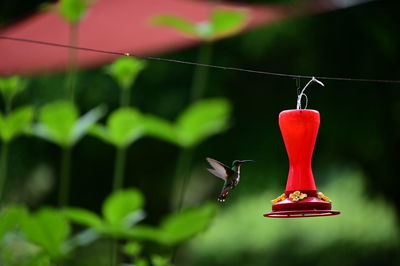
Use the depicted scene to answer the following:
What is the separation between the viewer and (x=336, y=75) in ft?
9.38

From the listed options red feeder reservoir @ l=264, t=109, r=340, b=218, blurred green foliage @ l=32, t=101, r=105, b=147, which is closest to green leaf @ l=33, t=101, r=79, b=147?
blurred green foliage @ l=32, t=101, r=105, b=147

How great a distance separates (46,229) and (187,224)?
0.24 ft

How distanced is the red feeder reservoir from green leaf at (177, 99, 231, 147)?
81 centimetres

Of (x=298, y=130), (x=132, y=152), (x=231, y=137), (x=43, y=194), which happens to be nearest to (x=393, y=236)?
(x=231, y=137)

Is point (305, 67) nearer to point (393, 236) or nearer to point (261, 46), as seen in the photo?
point (261, 46)

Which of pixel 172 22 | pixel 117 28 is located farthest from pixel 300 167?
pixel 172 22

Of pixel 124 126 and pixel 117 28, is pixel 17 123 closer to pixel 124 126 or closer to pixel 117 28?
pixel 124 126

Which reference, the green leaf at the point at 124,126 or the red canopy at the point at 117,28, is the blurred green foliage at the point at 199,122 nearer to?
the green leaf at the point at 124,126

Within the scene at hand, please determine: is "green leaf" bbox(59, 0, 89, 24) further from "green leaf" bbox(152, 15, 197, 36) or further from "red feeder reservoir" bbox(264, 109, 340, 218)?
"red feeder reservoir" bbox(264, 109, 340, 218)

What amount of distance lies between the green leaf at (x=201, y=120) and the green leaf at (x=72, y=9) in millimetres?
100

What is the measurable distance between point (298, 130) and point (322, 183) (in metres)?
1.67

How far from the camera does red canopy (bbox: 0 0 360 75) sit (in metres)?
1.52

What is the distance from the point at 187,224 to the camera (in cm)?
30

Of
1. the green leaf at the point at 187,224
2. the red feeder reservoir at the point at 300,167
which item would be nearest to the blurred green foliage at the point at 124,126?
the green leaf at the point at 187,224
